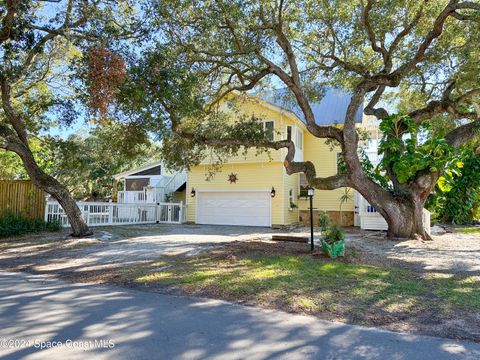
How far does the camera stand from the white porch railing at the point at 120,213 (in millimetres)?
15146

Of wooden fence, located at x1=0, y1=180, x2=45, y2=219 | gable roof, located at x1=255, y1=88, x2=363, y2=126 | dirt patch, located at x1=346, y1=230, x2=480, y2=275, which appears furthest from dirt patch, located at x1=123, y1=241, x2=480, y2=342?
gable roof, located at x1=255, y1=88, x2=363, y2=126

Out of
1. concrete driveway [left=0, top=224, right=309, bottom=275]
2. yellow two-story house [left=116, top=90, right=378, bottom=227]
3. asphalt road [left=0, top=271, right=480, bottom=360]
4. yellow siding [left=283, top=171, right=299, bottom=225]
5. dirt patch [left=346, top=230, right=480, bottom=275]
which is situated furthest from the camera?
yellow siding [left=283, top=171, right=299, bottom=225]

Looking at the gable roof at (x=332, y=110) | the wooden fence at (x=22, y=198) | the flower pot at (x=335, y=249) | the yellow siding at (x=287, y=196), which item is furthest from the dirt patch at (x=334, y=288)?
the gable roof at (x=332, y=110)

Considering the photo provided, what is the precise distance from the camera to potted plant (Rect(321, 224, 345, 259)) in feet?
28.2

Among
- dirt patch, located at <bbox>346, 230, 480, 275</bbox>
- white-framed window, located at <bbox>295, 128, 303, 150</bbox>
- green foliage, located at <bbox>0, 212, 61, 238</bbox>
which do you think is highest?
white-framed window, located at <bbox>295, 128, 303, 150</bbox>

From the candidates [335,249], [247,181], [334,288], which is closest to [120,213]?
[247,181]

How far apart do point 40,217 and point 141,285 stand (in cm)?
1016

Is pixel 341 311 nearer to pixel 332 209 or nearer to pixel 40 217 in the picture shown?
pixel 40 217

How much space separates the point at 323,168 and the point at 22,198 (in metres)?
15.2

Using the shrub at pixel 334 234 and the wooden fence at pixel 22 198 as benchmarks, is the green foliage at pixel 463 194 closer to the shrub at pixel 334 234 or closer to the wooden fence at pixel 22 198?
the shrub at pixel 334 234

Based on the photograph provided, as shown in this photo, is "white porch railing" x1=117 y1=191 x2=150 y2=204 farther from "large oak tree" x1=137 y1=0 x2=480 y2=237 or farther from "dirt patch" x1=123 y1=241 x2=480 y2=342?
"dirt patch" x1=123 y1=241 x2=480 y2=342

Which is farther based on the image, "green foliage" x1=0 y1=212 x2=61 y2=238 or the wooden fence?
the wooden fence

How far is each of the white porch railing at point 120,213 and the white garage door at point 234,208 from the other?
133cm

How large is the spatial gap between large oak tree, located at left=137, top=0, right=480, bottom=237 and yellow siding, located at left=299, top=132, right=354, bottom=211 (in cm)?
696
